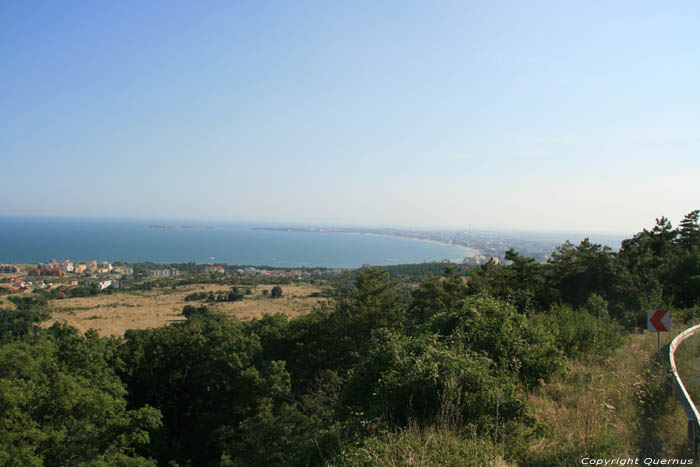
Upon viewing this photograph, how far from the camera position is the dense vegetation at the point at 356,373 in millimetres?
4020

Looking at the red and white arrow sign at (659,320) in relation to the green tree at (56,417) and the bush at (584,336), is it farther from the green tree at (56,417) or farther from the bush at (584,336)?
the green tree at (56,417)

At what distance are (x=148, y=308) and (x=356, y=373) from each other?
2265 inches

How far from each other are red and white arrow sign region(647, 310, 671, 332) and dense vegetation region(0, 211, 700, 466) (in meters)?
0.81

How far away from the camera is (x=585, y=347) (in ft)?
21.1

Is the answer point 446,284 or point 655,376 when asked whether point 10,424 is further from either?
point 446,284

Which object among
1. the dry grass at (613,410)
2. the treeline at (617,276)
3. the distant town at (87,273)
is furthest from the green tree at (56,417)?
the distant town at (87,273)

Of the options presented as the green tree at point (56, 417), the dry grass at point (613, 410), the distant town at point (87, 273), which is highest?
the dry grass at point (613, 410)

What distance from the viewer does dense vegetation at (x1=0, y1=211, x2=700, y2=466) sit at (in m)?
4.02

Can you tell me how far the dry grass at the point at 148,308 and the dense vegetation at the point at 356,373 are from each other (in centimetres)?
2541

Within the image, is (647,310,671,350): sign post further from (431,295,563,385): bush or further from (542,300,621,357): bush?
(431,295,563,385): bush

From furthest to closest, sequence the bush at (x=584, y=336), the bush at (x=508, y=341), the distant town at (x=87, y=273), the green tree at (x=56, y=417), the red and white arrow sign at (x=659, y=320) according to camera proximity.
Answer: the distant town at (x=87, y=273) < the green tree at (x=56, y=417) < the bush at (x=584, y=336) < the red and white arrow sign at (x=659, y=320) < the bush at (x=508, y=341)

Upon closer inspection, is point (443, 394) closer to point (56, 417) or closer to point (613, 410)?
point (613, 410)

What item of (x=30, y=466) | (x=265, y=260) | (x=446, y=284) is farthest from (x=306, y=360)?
(x=265, y=260)

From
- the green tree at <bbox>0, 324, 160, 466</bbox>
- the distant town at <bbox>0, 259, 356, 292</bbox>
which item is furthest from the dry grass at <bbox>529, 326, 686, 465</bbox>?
the distant town at <bbox>0, 259, 356, 292</bbox>
